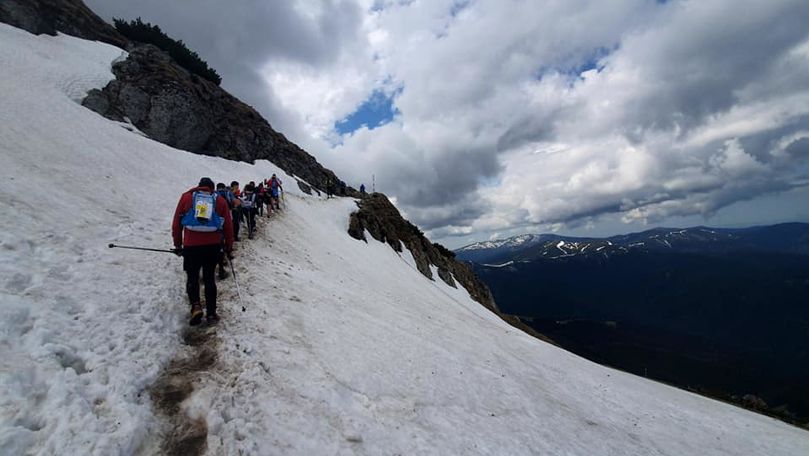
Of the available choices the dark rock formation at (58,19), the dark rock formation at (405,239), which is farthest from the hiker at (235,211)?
the dark rock formation at (58,19)

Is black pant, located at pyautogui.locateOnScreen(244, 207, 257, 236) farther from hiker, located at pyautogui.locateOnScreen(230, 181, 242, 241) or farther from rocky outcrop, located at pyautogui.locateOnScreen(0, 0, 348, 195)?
rocky outcrop, located at pyautogui.locateOnScreen(0, 0, 348, 195)

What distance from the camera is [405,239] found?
49.0 meters

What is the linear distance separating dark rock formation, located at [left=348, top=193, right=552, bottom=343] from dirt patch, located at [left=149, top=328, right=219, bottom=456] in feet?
95.2

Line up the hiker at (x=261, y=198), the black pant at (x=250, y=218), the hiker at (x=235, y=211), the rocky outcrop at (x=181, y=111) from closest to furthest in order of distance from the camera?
the hiker at (x=235, y=211) → the black pant at (x=250, y=218) → the hiker at (x=261, y=198) → the rocky outcrop at (x=181, y=111)

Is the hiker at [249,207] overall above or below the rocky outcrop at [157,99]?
below

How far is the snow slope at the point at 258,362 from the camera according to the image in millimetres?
5445

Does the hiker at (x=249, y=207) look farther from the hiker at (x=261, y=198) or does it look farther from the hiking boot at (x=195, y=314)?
the hiking boot at (x=195, y=314)

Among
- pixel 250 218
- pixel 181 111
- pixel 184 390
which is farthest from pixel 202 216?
pixel 181 111

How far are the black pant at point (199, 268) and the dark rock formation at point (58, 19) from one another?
4695 centimetres

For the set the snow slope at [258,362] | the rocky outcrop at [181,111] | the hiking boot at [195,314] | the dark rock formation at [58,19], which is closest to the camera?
the snow slope at [258,362]

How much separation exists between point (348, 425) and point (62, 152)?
19750 mm

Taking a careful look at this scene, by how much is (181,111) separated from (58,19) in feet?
54.5

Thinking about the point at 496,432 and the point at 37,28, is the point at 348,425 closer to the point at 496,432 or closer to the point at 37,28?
the point at 496,432

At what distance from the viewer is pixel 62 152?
57.2 feet
